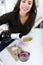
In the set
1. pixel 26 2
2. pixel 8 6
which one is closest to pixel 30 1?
pixel 26 2

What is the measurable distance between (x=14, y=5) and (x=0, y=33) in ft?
0.62

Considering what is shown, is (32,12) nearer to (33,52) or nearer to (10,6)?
(10,6)

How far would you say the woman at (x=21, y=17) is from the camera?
988mm

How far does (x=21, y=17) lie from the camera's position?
1.02m

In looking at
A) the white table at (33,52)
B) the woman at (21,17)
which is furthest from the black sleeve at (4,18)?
the white table at (33,52)

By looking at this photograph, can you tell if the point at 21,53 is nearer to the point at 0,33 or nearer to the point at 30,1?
the point at 0,33

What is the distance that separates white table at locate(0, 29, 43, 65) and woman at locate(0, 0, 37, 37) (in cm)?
7

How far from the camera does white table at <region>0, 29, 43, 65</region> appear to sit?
0.84m

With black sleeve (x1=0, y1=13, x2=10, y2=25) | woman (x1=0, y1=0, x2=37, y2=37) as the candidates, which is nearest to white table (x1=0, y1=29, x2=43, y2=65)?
woman (x1=0, y1=0, x2=37, y2=37)

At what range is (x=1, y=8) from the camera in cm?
100

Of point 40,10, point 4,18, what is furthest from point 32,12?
point 4,18

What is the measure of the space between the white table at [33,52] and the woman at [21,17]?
65mm

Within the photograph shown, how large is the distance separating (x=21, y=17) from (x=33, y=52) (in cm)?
24

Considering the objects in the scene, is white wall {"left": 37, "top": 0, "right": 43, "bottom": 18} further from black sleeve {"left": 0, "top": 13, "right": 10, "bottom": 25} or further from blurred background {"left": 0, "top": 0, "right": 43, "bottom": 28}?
black sleeve {"left": 0, "top": 13, "right": 10, "bottom": 25}
